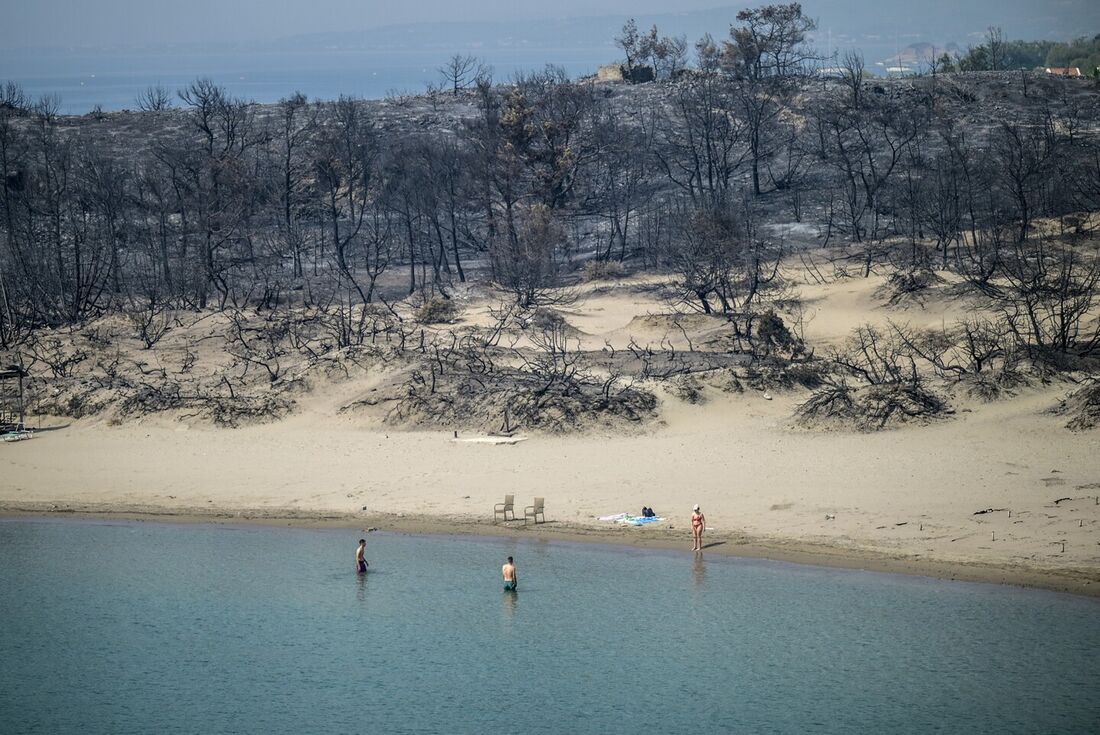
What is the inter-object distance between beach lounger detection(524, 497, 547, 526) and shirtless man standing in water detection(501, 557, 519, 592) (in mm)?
2109

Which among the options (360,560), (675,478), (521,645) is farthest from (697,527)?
(360,560)

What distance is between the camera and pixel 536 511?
2562 cm

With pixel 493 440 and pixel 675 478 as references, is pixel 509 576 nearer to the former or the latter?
pixel 675 478

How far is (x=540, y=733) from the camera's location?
1925 centimetres

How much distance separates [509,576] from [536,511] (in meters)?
2.45

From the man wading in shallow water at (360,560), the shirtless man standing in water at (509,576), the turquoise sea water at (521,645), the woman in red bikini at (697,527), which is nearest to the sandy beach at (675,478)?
the woman in red bikini at (697,527)

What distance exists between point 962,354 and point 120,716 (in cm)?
2215

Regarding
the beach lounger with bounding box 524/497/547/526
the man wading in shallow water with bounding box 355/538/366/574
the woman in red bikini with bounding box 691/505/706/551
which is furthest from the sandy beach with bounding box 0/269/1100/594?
the man wading in shallow water with bounding box 355/538/366/574

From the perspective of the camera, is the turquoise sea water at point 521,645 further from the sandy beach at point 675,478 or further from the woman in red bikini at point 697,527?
the sandy beach at point 675,478

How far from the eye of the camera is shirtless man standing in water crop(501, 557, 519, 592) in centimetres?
2334

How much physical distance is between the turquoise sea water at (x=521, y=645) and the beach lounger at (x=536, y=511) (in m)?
0.69

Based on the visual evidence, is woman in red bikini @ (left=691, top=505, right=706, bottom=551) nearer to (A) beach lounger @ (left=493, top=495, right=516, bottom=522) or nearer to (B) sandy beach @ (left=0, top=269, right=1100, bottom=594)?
(B) sandy beach @ (left=0, top=269, right=1100, bottom=594)

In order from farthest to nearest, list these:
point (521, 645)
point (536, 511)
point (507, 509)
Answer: point (507, 509)
point (536, 511)
point (521, 645)

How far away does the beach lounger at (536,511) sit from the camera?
2564 centimetres
